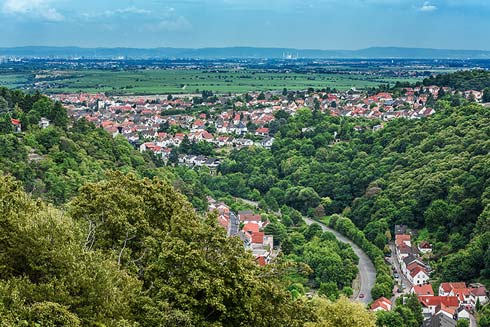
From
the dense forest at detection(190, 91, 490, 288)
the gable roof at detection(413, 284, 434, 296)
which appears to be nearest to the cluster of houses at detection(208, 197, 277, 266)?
the dense forest at detection(190, 91, 490, 288)

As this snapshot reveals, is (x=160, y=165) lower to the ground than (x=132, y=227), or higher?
lower

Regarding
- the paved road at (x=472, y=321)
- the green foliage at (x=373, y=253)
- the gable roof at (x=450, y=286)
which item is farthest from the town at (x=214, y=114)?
the paved road at (x=472, y=321)

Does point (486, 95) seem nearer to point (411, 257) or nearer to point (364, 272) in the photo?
point (411, 257)

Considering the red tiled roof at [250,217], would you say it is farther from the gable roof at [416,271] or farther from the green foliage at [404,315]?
the green foliage at [404,315]

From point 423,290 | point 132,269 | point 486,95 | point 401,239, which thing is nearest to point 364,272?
point 423,290

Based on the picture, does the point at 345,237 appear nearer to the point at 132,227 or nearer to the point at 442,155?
the point at 442,155

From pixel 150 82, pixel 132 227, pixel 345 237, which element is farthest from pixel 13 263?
pixel 150 82
